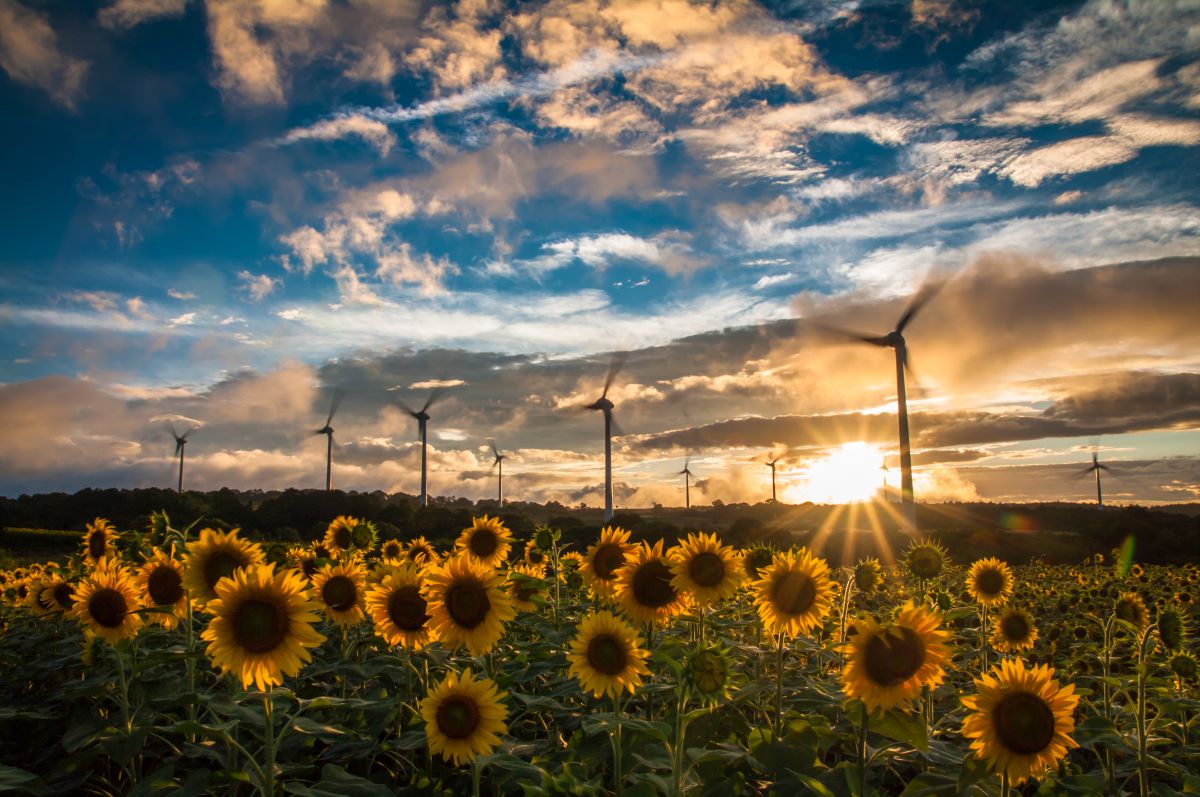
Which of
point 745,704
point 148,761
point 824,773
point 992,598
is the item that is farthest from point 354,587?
point 992,598

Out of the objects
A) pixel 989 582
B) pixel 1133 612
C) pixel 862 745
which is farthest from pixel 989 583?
pixel 862 745

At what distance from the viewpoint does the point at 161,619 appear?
22.6 feet

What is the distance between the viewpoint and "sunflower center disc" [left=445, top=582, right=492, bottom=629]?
570 centimetres

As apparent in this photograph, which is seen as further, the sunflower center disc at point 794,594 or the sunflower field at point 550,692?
the sunflower center disc at point 794,594

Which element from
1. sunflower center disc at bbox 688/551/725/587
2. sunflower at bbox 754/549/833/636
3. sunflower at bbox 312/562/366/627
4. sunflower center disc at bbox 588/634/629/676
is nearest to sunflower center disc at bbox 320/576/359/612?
sunflower at bbox 312/562/366/627

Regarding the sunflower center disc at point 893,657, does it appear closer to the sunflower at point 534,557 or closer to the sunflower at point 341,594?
the sunflower at point 341,594

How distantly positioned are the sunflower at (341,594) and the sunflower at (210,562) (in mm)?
1316

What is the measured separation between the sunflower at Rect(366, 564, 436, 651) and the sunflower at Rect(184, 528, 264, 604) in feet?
3.31

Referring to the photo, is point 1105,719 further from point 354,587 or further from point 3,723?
point 3,723

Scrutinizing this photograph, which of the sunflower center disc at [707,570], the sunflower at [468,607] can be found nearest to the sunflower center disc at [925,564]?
the sunflower center disc at [707,570]

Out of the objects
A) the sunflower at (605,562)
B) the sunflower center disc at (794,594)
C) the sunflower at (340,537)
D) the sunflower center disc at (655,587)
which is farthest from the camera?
the sunflower at (340,537)

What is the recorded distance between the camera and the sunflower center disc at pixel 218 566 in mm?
5852

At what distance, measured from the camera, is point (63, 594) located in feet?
30.1

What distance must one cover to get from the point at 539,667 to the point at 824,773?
2561 mm
